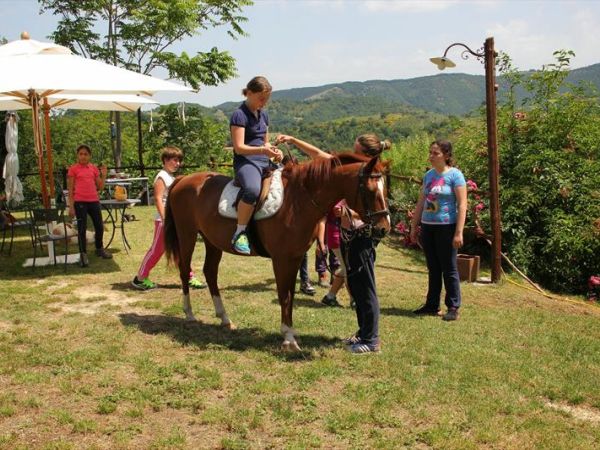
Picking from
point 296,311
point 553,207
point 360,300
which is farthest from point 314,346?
point 553,207

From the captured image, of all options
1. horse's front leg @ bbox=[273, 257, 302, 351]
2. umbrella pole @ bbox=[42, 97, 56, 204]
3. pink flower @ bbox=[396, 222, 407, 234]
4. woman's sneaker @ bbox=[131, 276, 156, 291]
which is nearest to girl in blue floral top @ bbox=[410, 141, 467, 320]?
horse's front leg @ bbox=[273, 257, 302, 351]

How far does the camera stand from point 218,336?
17.4 feet

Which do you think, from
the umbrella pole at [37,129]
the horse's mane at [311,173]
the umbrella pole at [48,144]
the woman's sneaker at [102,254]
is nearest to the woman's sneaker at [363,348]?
the horse's mane at [311,173]

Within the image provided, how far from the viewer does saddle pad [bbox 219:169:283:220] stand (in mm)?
4863

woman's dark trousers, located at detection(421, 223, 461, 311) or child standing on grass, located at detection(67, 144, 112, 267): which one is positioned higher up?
child standing on grass, located at detection(67, 144, 112, 267)

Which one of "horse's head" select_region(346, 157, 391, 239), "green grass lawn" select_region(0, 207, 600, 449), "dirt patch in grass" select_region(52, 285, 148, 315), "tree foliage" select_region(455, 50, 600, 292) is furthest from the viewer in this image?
"tree foliage" select_region(455, 50, 600, 292)

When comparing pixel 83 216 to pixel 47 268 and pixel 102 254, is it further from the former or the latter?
pixel 47 268

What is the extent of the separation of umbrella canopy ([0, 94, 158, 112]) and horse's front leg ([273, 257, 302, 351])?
698 cm

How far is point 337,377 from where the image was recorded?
430 centimetres

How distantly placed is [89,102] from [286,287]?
8.61 m

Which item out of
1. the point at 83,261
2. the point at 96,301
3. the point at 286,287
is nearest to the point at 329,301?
the point at 286,287

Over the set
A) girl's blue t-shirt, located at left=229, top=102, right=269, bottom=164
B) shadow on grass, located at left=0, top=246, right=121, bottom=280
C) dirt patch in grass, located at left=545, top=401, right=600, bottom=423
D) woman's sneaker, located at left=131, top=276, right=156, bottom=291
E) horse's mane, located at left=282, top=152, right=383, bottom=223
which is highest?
girl's blue t-shirt, located at left=229, top=102, right=269, bottom=164

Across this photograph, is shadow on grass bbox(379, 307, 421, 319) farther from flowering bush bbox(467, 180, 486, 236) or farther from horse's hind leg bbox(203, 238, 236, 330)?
flowering bush bbox(467, 180, 486, 236)

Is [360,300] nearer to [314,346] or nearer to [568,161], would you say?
[314,346]
